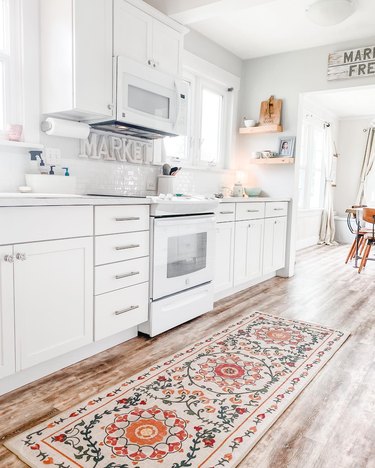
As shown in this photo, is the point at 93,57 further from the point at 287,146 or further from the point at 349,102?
the point at 349,102

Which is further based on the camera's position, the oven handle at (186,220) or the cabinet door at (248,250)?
the cabinet door at (248,250)

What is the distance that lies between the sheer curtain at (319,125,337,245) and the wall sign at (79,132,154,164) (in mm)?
5245

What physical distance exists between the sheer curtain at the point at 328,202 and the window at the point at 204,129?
12.2 ft

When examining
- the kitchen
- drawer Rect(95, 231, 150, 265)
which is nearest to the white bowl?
the kitchen

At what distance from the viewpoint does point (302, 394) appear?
1.94 meters

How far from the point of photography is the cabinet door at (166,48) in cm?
289

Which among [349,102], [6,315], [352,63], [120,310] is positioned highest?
Answer: [349,102]

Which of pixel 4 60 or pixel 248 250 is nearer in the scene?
pixel 4 60

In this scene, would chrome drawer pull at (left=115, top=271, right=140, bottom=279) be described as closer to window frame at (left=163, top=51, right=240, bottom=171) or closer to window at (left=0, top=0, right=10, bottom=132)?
window at (left=0, top=0, right=10, bottom=132)

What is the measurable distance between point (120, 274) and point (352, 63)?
329 cm

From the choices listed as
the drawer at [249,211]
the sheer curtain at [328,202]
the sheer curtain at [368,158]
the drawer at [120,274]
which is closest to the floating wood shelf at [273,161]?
the drawer at [249,211]

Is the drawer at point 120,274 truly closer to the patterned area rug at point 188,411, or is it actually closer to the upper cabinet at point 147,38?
the patterned area rug at point 188,411

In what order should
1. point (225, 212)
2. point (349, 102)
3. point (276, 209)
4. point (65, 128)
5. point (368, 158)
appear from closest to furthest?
point (65, 128) < point (225, 212) < point (276, 209) < point (349, 102) < point (368, 158)

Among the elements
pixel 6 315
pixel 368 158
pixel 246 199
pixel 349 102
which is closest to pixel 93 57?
pixel 6 315
